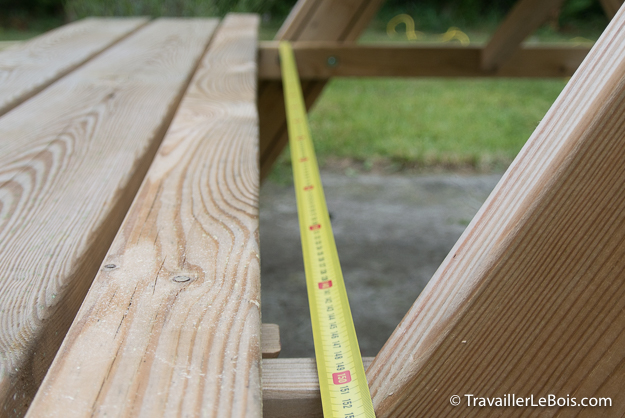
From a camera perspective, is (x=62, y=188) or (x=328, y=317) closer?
(x=328, y=317)

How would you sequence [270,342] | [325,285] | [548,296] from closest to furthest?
[548,296] → [270,342] → [325,285]

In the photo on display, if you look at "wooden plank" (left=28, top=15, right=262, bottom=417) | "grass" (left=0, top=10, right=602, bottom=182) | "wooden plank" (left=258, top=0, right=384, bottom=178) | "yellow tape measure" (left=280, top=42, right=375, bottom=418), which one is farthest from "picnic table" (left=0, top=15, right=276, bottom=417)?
"grass" (left=0, top=10, right=602, bottom=182)

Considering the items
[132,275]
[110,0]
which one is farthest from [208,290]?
[110,0]

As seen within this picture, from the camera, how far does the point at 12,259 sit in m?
0.59

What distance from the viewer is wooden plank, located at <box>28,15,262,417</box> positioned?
1.24ft

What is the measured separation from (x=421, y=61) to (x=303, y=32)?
58cm

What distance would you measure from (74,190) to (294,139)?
631 mm

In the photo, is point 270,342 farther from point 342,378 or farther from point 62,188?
point 62,188

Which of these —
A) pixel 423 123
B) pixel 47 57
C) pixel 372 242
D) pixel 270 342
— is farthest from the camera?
pixel 423 123

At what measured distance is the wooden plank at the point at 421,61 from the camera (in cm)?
238

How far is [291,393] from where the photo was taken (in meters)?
0.49

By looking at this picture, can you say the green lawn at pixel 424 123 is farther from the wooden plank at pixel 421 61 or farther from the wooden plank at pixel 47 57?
the wooden plank at pixel 47 57

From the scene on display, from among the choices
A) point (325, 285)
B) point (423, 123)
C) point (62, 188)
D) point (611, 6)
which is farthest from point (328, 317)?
point (423, 123)

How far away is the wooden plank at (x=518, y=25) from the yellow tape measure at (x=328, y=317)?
1697 mm
